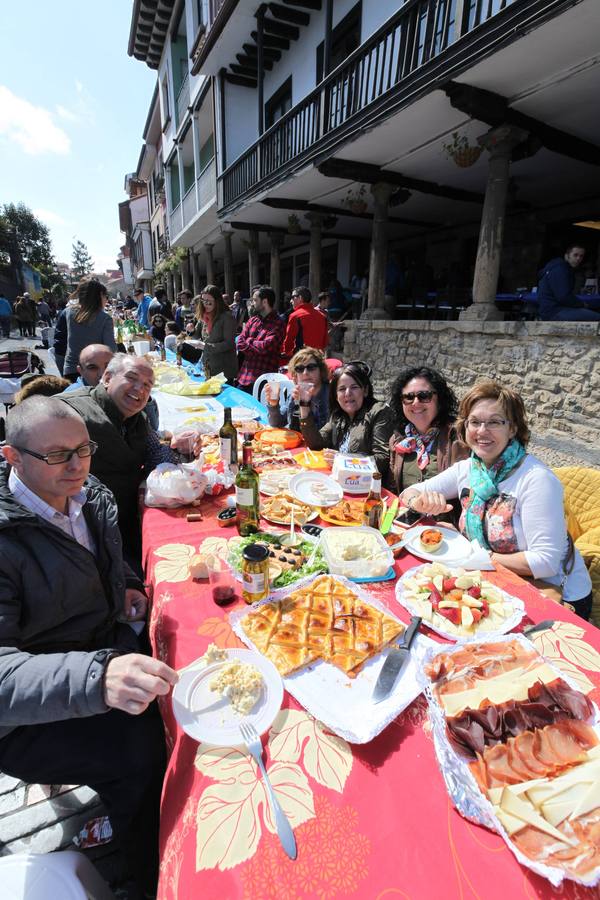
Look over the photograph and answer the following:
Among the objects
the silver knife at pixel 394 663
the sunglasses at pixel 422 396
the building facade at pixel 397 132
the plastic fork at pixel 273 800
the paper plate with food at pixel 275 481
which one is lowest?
the plastic fork at pixel 273 800

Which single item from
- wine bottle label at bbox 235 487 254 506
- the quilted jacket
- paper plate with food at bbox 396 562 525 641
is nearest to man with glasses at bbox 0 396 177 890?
wine bottle label at bbox 235 487 254 506

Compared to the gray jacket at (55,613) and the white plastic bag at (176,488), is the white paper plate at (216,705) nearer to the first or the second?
the gray jacket at (55,613)

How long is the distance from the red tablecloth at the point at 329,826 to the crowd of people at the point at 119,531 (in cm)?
28

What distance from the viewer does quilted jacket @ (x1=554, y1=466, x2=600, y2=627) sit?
2242mm

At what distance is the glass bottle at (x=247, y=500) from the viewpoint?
6.61ft

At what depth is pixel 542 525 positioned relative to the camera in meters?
1.95

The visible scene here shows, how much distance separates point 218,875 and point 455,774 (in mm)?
537

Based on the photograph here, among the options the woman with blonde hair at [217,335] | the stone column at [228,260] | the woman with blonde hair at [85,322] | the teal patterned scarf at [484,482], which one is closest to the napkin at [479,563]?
the teal patterned scarf at [484,482]

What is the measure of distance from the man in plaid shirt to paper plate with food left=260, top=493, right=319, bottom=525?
3.92m

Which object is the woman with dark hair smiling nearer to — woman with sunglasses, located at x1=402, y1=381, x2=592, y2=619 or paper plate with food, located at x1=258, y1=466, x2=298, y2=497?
paper plate with food, located at x1=258, y1=466, x2=298, y2=497

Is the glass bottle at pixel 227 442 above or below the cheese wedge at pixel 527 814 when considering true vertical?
above

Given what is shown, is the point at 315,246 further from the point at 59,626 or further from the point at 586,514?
the point at 59,626

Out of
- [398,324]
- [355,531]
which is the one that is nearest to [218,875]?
[355,531]

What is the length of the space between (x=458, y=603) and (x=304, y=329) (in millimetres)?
5719
